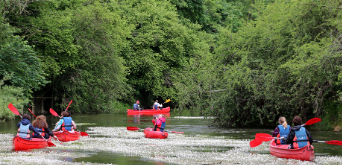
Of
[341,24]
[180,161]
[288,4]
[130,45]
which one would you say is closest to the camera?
[180,161]

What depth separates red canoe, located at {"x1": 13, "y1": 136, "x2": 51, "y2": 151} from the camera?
1556 centimetres

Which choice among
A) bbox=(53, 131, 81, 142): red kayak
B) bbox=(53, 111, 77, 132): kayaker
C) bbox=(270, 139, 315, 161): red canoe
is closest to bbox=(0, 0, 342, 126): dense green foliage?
bbox=(270, 139, 315, 161): red canoe

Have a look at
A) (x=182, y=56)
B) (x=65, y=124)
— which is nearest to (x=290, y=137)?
(x=65, y=124)

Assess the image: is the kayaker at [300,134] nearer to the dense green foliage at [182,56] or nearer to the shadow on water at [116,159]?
the shadow on water at [116,159]

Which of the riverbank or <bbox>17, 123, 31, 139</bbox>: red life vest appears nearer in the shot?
the riverbank

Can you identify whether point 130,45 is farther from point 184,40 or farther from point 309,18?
point 309,18

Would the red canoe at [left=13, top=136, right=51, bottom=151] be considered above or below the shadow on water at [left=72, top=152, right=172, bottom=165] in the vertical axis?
above

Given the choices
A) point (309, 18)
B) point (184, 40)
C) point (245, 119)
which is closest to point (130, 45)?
point (184, 40)

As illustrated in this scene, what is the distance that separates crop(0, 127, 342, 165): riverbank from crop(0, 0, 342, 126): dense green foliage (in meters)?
4.53

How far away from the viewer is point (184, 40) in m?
51.2

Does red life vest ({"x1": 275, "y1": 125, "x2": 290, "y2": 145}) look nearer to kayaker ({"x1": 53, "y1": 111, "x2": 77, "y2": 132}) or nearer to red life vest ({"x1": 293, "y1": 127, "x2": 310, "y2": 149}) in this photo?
red life vest ({"x1": 293, "y1": 127, "x2": 310, "y2": 149})

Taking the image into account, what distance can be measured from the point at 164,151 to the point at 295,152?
4.75 metres

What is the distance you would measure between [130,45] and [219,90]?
25.3 metres

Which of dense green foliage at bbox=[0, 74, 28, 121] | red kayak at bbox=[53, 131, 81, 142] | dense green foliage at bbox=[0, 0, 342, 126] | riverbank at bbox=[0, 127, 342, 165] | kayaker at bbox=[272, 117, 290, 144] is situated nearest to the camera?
riverbank at bbox=[0, 127, 342, 165]
